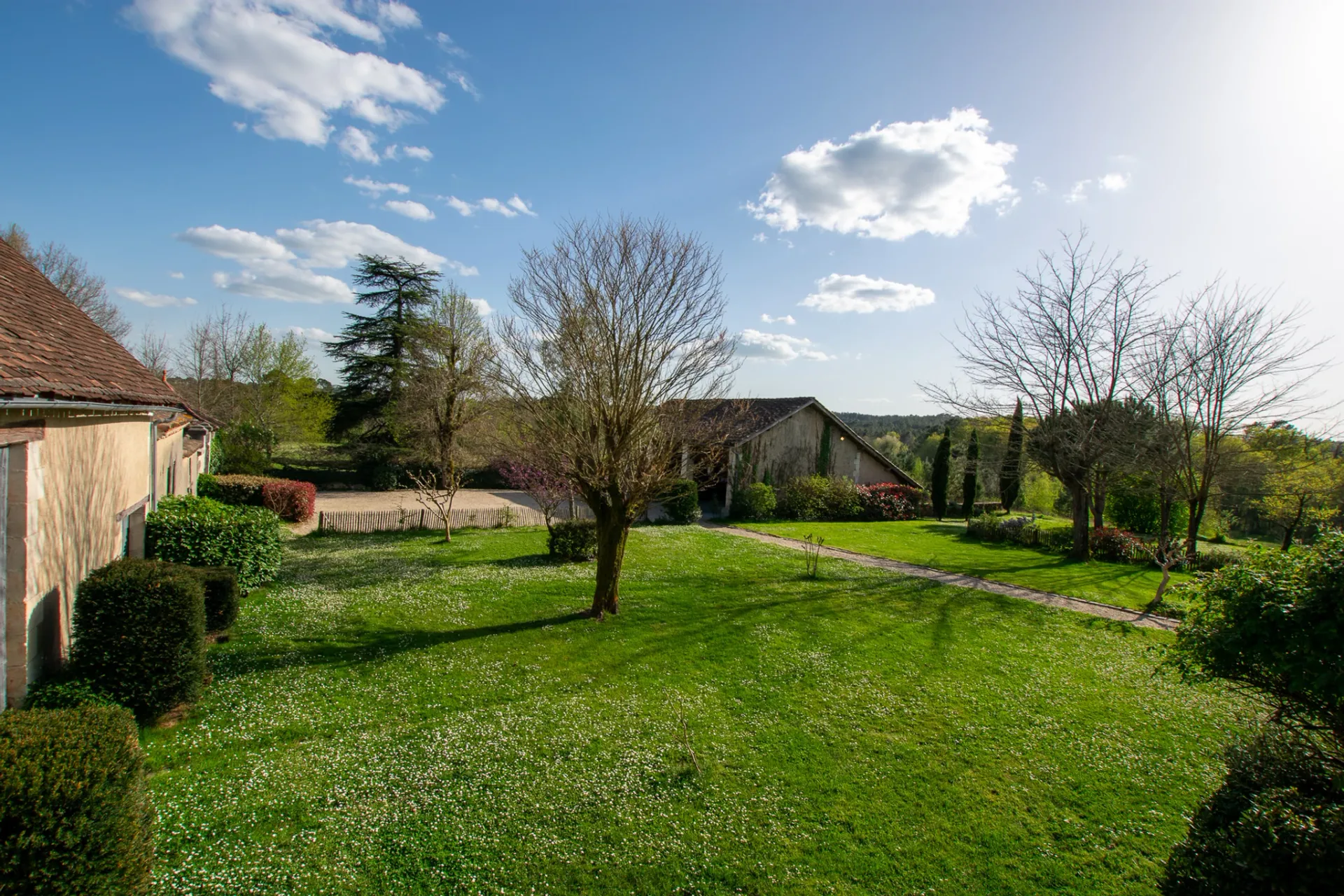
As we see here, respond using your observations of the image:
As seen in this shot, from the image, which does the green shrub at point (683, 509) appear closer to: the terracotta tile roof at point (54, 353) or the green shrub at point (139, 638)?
the terracotta tile roof at point (54, 353)

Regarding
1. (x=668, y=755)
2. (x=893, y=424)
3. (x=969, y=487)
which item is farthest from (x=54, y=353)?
(x=893, y=424)

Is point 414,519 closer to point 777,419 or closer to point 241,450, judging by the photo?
point 241,450

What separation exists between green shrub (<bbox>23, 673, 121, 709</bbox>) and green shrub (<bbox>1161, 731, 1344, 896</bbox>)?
828 centimetres

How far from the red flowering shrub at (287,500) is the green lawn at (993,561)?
1586cm

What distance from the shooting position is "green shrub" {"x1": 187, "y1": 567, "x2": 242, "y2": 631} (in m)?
8.37

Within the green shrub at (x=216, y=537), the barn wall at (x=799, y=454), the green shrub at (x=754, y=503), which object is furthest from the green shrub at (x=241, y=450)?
the barn wall at (x=799, y=454)

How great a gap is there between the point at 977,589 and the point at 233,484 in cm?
2272

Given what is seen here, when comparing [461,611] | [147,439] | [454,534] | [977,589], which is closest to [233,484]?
[454,534]

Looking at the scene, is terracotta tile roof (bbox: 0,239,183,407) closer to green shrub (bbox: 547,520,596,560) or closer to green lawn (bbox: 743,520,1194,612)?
green shrub (bbox: 547,520,596,560)

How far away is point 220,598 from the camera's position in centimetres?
848

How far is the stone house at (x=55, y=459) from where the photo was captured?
5012 mm

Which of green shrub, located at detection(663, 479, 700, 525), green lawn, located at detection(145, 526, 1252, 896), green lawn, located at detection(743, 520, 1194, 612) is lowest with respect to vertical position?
green lawn, located at detection(743, 520, 1194, 612)

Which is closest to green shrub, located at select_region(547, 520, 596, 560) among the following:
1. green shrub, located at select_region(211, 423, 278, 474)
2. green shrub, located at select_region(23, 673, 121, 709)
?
green shrub, located at select_region(23, 673, 121, 709)

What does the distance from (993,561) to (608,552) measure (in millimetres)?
13782
